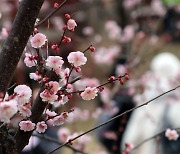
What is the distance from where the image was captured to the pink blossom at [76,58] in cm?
106

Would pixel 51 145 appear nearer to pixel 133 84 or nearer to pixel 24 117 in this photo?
pixel 133 84

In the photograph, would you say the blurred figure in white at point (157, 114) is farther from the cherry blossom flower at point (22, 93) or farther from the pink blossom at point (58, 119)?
the cherry blossom flower at point (22, 93)

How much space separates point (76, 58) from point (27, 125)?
222mm

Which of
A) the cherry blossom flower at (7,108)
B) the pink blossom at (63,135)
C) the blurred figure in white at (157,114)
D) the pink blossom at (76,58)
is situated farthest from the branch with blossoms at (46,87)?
the blurred figure in white at (157,114)

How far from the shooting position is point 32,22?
1.04 m

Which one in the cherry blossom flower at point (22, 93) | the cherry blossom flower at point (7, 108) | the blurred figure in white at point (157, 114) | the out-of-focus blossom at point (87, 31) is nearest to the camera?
the cherry blossom flower at point (7, 108)

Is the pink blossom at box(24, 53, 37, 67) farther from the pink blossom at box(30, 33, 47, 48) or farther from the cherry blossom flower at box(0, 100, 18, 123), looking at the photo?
the cherry blossom flower at box(0, 100, 18, 123)

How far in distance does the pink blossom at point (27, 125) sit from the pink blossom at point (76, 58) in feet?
0.64

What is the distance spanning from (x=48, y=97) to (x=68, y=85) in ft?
0.24

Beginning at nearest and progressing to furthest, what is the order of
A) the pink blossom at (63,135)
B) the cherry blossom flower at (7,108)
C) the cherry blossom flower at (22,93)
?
the cherry blossom flower at (7,108) → the cherry blossom flower at (22,93) → the pink blossom at (63,135)

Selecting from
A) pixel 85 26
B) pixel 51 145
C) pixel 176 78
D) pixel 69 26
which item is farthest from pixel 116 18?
pixel 69 26

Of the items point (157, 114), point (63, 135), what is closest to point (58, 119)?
point (63, 135)

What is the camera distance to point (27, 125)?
1.07 m

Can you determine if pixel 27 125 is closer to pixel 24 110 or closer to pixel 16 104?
pixel 24 110
